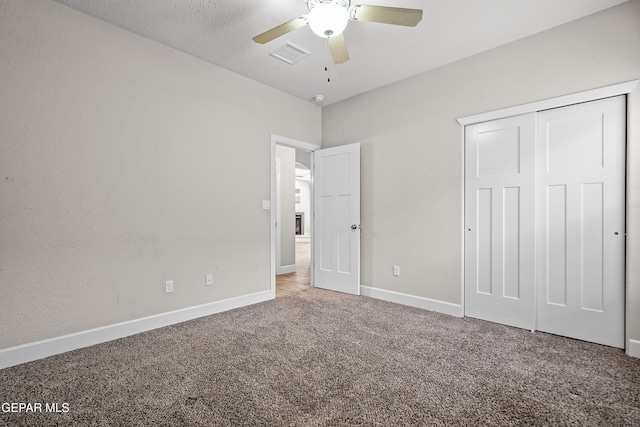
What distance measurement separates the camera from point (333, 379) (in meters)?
1.96

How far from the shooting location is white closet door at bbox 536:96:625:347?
2.42 metres

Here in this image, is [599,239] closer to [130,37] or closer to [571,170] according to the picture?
[571,170]

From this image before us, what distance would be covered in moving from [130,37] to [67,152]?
1.19 m

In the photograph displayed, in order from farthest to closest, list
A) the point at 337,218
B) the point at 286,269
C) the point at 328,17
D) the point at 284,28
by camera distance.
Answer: the point at 286,269 < the point at 337,218 < the point at 284,28 < the point at 328,17

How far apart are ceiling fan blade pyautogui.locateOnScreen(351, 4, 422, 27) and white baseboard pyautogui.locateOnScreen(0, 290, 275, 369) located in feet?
9.87

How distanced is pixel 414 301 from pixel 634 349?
1784 mm

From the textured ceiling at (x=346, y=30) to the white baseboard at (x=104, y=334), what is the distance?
2.61m

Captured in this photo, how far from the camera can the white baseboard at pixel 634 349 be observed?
2.26 m

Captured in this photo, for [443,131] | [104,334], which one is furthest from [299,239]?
[104,334]

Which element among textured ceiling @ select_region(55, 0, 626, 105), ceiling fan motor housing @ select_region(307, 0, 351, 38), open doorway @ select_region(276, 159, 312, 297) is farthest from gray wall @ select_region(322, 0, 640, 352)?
ceiling fan motor housing @ select_region(307, 0, 351, 38)

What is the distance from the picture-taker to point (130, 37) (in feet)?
9.00

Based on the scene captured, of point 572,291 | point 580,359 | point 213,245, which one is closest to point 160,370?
point 213,245

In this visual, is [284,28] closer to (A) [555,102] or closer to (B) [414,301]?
(A) [555,102]

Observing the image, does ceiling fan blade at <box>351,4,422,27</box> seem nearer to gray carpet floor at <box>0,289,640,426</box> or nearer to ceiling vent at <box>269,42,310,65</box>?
ceiling vent at <box>269,42,310,65</box>
